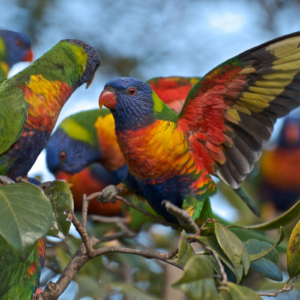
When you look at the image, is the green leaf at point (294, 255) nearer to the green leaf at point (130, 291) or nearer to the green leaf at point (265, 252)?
the green leaf at point (265, 252)

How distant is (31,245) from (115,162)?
2.16m

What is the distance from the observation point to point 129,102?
1.64 m

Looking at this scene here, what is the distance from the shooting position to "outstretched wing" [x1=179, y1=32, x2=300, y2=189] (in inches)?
58.1

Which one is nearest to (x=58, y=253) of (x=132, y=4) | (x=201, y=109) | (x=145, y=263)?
(x=145, y=263)

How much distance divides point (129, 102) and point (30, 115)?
0.38m

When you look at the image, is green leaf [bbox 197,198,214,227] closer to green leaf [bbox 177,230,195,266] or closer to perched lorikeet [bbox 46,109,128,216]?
green leaf [bbox 177,230,195,266]

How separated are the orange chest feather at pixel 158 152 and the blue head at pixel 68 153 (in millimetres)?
1393

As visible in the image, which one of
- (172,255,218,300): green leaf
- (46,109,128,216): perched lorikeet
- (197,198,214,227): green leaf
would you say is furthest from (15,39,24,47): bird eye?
(172,255,218,300): green leaf

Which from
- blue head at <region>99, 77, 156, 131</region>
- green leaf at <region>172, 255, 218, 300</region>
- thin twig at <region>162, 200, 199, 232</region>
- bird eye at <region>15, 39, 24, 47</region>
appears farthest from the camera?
bird eye at <region>15, 39, 24, 47</region>

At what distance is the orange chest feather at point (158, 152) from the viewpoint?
5.11 ft

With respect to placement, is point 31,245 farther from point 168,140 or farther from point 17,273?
point 168,140

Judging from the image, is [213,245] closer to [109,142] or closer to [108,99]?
[108,99]

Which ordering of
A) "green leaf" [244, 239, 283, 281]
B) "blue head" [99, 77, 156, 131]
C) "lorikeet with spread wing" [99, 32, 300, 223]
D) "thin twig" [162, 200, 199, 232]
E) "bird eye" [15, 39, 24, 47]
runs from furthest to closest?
"bird eye" [15, 39, 24, 47] < "blue head" [99, 77, 156, 131] < "lorikeet with spread wing" [99, 32, 300, 223] < "thin twig" [162, 200, 199, 232] < "green leaf" [244, 239, 283, 281]

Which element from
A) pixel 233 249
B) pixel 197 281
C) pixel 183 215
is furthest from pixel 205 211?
pixel 197 281
